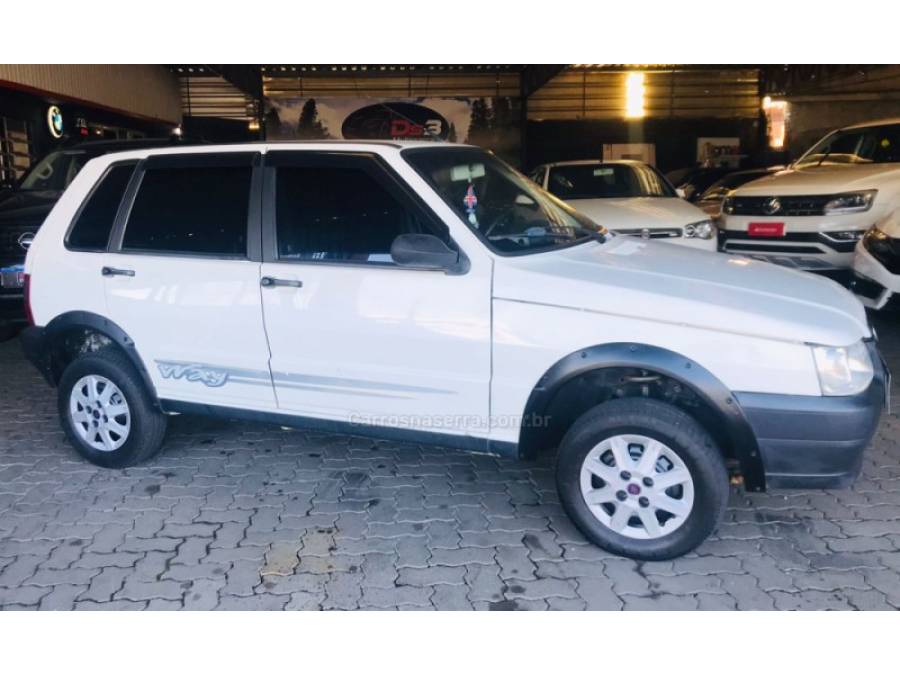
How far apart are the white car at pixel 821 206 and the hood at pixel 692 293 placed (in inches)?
145

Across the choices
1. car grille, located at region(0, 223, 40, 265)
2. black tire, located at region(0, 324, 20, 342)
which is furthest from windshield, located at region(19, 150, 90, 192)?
black tire, located at region(0, 324, 20, 342)

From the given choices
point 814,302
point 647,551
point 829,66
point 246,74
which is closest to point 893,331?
point 814,302

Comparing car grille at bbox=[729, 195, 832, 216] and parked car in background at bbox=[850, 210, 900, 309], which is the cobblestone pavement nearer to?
parked car in background at bbox=[850, 210, 900, 309]

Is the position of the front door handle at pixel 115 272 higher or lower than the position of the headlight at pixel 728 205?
lower

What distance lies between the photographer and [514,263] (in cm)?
326

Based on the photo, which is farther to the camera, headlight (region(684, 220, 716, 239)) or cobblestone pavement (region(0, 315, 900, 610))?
headlight (region(684, 220, 716, 239))

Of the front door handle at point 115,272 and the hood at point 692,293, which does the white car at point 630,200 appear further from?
the front door handle at point 115,272

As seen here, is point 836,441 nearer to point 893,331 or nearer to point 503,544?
point 503,544

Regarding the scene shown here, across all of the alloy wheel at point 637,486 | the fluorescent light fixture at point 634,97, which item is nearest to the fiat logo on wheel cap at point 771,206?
the alloy wheel at point 637,486

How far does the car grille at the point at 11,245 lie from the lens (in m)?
6.47

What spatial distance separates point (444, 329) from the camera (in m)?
3.30

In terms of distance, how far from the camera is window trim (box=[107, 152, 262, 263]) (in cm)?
370

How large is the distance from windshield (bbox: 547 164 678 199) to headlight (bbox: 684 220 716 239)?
1.15 m

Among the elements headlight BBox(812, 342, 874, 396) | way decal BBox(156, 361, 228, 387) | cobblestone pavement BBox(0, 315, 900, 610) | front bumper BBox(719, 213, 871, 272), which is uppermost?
front bumper BBox(719, 213, 871, 272)
